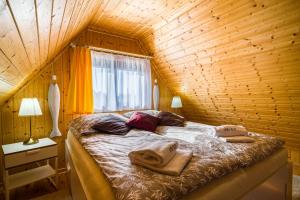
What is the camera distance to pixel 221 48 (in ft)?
8.07

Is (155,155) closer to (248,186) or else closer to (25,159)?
(248,186)

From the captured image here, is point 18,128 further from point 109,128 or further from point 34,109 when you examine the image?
point 109,128

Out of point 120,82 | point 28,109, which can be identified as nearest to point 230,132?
point 120,82

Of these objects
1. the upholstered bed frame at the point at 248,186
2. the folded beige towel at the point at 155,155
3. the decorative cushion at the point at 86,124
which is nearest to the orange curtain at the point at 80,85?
the decorative cushion at the point at 86,124

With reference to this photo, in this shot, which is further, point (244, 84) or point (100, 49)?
point (100, 49)

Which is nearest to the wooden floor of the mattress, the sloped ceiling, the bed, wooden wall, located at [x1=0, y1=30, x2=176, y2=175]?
wooden wall, located at [x1=0, y1=30, x2=176, y2=175]

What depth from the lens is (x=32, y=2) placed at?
2.00 feet

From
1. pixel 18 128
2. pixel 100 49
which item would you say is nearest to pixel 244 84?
pixel 100 49

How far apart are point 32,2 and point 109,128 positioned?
1.72 meters

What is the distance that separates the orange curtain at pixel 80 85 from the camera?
2686 mm

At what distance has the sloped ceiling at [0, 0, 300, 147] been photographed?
1.76 m

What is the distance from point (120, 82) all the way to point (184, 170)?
2.38m

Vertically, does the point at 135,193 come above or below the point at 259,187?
above

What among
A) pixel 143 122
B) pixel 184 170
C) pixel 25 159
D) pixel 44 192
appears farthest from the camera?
pixel 143 122
